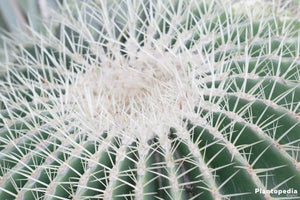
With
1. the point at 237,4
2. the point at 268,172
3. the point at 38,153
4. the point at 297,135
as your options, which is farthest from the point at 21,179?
the point at 237,4

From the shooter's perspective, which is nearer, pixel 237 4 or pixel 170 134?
pixel 170 134

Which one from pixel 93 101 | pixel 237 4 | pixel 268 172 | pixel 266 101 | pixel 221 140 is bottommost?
pixel 268 172

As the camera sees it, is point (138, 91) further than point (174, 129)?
Yes

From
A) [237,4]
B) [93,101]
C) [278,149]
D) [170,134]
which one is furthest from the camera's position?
[237,4]

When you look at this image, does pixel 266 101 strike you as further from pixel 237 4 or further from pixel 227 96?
pixel 237 4

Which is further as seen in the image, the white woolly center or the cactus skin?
the white woolly center

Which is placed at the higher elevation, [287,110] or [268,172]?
[287,110]

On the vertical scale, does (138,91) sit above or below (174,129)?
above

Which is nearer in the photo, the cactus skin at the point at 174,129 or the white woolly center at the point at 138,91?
the cactus skin at the point at 174,129
